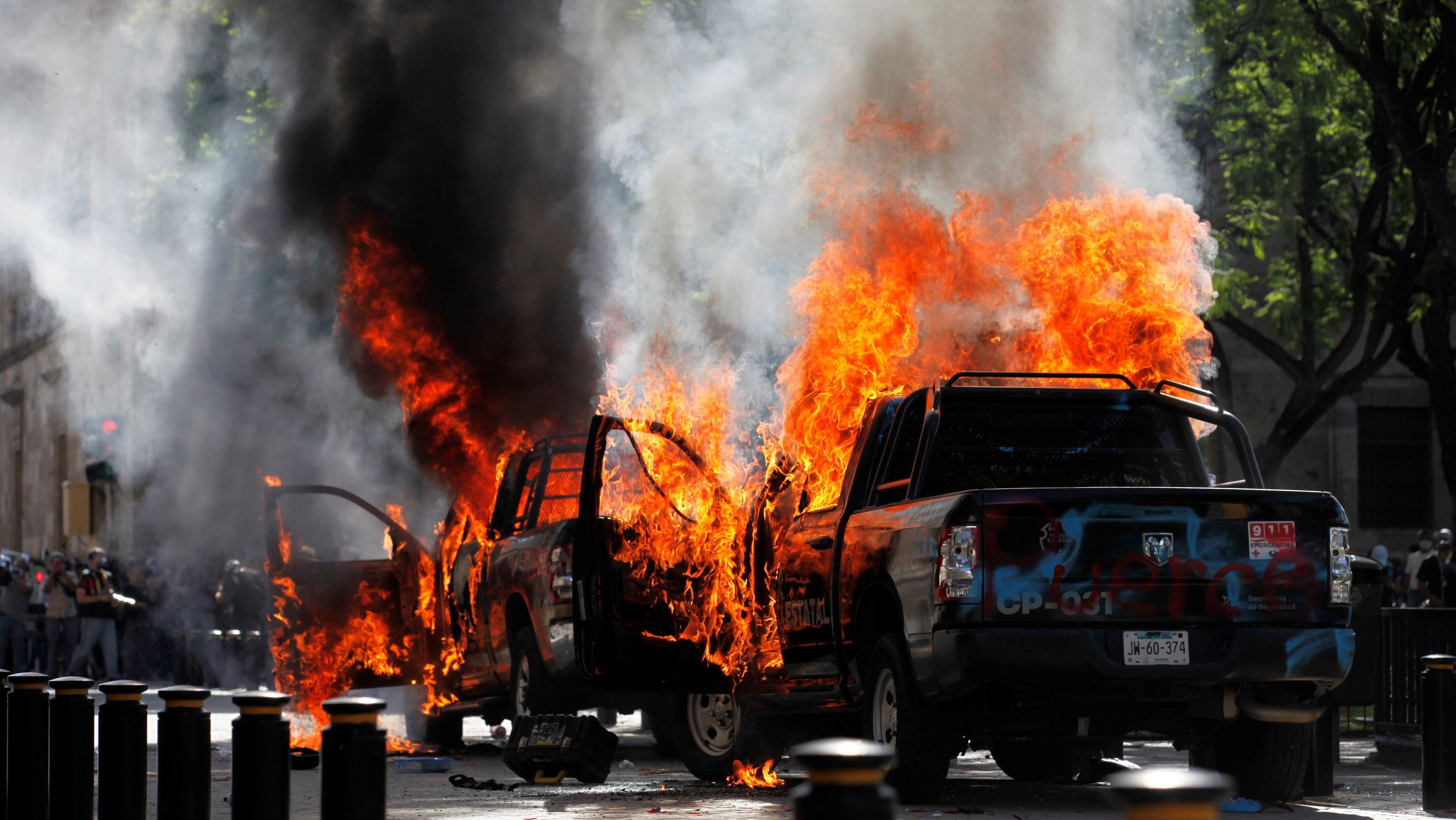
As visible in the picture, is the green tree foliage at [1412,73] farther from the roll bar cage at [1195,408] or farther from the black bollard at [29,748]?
the black bollard at [29,748]

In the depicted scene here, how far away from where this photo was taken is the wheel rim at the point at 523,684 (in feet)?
37.1

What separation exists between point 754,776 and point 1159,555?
10.5 ft

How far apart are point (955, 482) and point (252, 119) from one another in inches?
634

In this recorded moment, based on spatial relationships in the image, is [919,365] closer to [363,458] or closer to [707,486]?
[707,486]

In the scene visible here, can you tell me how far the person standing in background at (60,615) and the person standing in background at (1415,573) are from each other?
15.5m

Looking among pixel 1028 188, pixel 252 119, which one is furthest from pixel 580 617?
pixel 252 119

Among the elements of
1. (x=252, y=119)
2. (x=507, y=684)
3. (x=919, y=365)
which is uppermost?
(x=252, y=119)

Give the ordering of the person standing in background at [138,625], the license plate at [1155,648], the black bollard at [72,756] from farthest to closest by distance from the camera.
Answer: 1. the person standing in background at [138,625]
2. the license plate at [1155,648]
3. the black bollard at [72,756]

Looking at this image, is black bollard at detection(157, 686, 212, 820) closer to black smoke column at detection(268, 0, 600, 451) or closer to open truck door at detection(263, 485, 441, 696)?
open truck door at detection(263, 485, 441, 696)

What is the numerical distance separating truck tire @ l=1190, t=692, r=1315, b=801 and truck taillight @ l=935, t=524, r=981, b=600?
1.61 m

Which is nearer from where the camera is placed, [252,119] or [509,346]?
[509,346]

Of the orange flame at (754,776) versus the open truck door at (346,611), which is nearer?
the orange flame at (754,776)

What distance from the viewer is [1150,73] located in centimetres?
1967

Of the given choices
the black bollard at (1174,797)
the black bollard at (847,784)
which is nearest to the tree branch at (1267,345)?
the black bollard at (847,784)
